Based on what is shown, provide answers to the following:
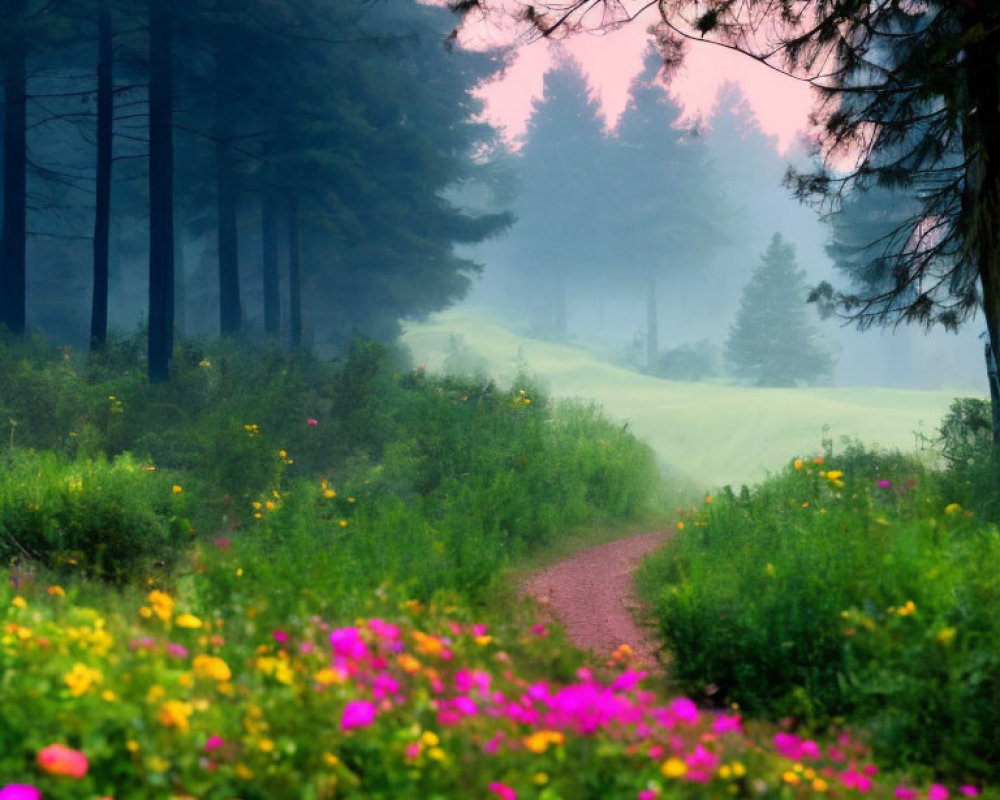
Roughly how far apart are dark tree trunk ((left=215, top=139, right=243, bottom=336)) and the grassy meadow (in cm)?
1127

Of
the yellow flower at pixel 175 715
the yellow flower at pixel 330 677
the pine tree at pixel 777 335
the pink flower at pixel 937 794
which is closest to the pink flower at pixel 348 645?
the yellow flower at pixel 330 677

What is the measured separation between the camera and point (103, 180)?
56.5 feet

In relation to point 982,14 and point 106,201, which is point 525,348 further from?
point 982,14

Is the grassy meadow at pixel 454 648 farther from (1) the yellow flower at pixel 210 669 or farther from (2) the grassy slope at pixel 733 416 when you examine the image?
(2) the grassy slope at pixel 733 416

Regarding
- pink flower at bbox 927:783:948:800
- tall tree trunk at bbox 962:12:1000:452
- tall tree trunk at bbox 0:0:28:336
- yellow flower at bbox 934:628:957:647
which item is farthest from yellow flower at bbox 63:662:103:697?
tall tree trunk at bbox 0:0:28:336

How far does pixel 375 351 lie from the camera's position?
1471 cm

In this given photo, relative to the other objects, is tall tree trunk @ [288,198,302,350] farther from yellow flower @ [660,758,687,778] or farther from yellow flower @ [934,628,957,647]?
yellow flower @ [660,758,687,778]

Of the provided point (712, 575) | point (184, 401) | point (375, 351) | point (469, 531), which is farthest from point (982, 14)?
point (184, 401)

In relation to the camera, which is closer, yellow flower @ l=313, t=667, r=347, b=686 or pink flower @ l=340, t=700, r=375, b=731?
pink flower @ l=340, t=700, r=375, b=731

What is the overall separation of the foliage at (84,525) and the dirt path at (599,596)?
3043mm

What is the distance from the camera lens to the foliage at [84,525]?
7.06 m

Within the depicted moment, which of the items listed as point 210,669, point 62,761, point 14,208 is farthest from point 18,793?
point 14,208

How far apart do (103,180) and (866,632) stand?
1607 centimetres

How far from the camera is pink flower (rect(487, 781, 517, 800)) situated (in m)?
3.10
